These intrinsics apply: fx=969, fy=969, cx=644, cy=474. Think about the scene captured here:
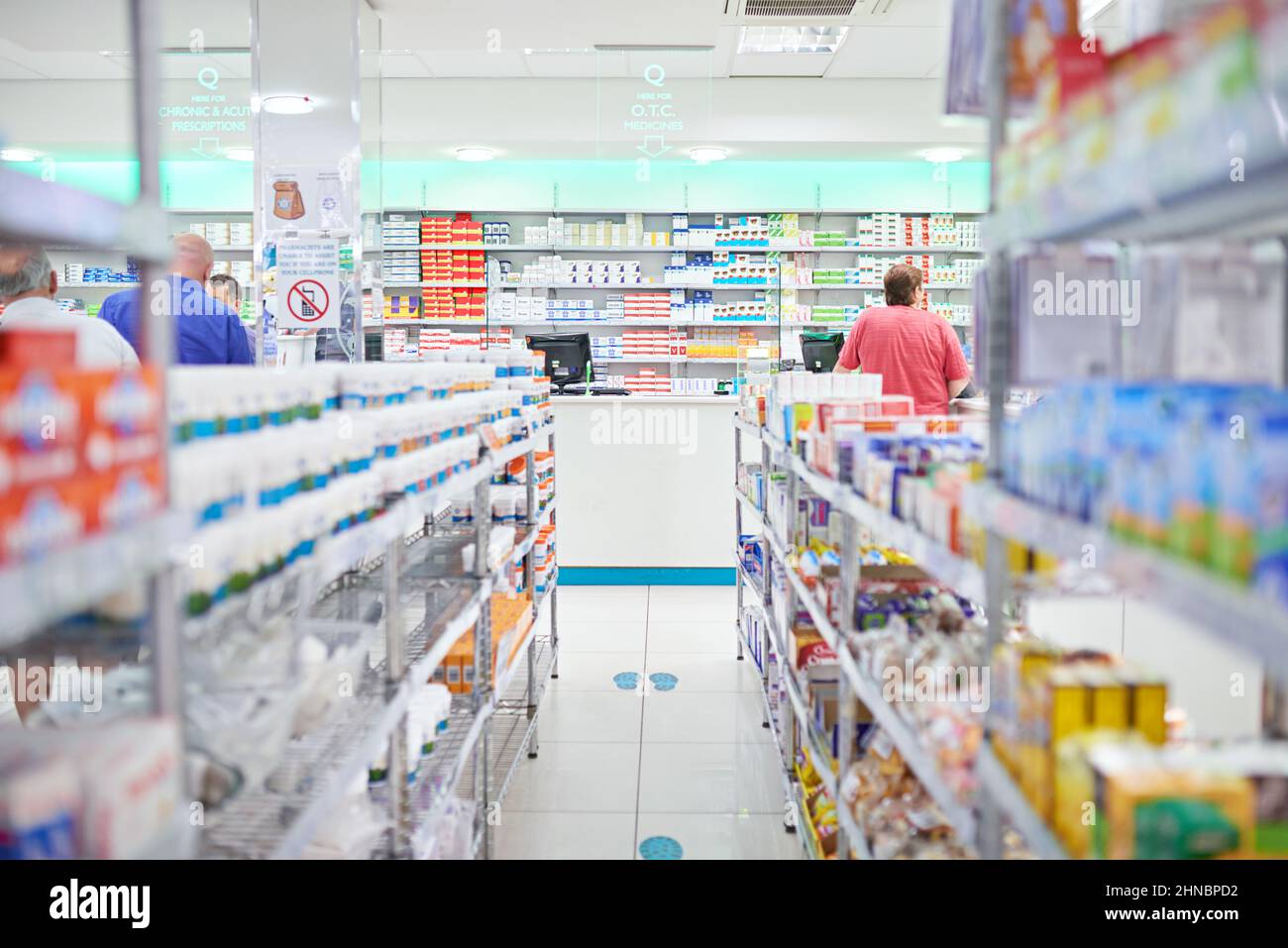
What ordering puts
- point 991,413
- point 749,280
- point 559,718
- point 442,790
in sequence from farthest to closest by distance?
point 749,280 < point 559,718 < point 442,790 < point 991,413

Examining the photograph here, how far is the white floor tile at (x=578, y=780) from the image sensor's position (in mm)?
3529

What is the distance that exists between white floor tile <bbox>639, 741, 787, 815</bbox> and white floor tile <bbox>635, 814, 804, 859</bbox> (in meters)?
0.07

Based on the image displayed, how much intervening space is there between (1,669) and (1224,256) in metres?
5.47

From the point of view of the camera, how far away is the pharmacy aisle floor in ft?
10.7

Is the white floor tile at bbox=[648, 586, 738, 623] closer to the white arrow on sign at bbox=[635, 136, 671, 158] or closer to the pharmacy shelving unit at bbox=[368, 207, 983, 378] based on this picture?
the pharmacy shelving unit at bbox=[368, 207, 983, 378]

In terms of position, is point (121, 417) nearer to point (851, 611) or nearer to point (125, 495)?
point (125, 495)

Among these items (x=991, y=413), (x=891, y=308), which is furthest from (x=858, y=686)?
(x=891, y=308)

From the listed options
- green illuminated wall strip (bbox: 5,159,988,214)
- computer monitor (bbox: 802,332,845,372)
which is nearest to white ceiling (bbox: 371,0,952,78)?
green illuminated wall strip (bbox: 5,159,988,214)

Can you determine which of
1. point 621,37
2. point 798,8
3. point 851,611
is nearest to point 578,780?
point 851,611

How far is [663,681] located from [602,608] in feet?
4.81

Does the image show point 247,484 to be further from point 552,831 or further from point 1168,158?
point 552,831

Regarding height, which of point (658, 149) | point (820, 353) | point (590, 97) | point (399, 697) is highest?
point (590, 97)

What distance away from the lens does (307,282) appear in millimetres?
5082

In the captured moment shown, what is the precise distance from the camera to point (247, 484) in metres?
1.52
